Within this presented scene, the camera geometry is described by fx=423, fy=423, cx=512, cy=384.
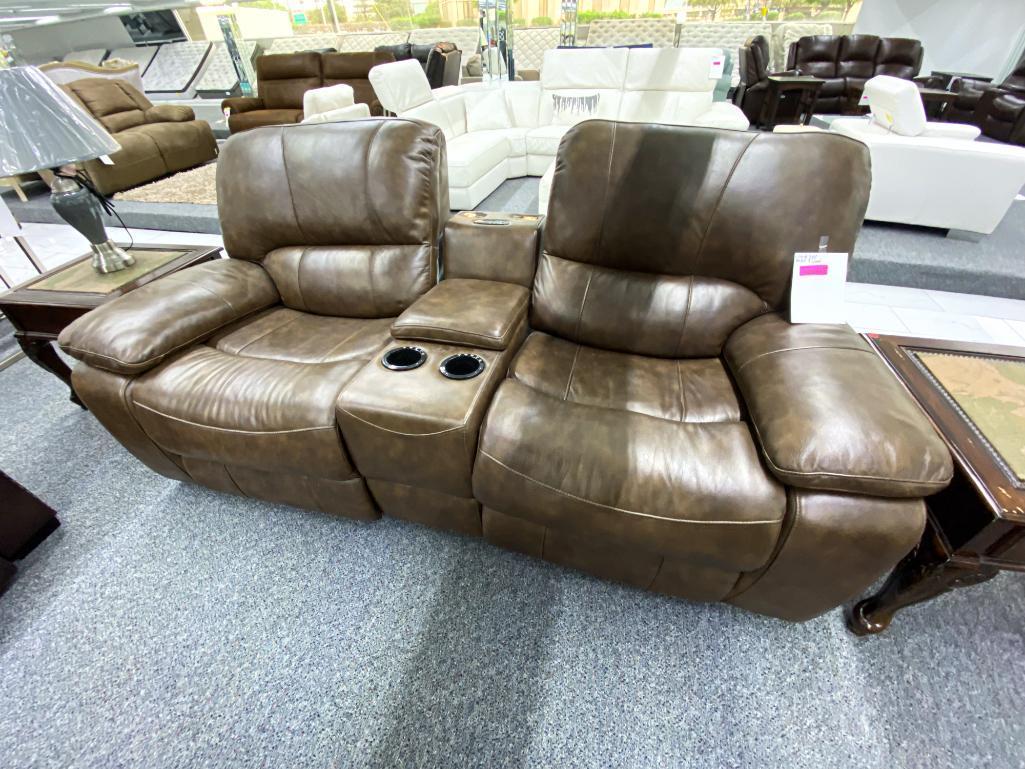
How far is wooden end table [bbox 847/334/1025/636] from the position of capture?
0.81 metres

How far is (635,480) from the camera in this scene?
A: 0.87 m

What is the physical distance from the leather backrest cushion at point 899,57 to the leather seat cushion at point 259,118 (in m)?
7.22

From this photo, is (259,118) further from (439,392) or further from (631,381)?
(631,381)

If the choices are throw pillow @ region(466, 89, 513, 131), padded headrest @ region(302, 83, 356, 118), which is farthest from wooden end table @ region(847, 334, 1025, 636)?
throw pillow @ region(466, 89, 513, 131)

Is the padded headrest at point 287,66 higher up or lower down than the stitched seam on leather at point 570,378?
higher up

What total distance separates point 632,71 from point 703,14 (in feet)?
15.7

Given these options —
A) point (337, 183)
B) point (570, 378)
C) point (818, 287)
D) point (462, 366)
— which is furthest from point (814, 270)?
point (337, 183)

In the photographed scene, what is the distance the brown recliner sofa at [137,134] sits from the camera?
3791 millimetres

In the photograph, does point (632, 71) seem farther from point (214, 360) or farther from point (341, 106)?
point (214, 360)

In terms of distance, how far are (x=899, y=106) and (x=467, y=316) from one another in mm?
2948

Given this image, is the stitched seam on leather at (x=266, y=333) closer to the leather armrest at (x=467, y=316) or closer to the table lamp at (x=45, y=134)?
the leather armrest at (x=467, y=316)

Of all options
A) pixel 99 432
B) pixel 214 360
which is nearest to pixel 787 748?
pixel 214 360

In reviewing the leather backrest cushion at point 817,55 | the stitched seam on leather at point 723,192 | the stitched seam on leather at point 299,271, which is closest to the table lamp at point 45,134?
the stitched seam on leather at point 299,271

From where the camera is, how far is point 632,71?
391 cm
